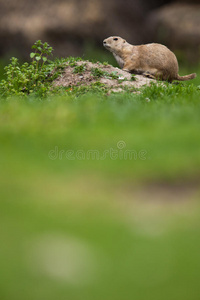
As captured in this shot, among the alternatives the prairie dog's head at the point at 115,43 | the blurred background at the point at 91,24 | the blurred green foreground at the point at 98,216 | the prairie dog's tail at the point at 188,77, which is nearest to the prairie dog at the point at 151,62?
the prairie dog's tail at the point at 188,77

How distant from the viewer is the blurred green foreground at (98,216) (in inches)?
86.0

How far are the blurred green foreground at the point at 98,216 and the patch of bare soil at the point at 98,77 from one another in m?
4.15

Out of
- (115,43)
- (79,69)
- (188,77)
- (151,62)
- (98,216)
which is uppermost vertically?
(115,43)

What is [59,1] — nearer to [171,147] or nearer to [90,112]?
[90,112]

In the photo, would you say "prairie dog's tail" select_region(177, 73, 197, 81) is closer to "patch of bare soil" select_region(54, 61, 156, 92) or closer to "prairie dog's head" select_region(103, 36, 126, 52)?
"patch of bare soil" select_region(54, 61, 156, 92)

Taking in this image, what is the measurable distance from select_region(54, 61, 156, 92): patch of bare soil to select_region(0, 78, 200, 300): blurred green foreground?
13.6 feet

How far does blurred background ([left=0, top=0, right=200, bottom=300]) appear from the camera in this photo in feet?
7.18

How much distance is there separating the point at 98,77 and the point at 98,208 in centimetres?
556

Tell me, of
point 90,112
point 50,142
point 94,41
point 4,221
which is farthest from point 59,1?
point 4,221

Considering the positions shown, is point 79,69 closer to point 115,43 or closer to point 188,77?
point 115,43

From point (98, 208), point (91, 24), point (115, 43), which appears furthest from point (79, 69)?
point (98, 208)

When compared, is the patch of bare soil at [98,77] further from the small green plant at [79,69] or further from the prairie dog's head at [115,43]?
the prairie dog's head at [115,43]

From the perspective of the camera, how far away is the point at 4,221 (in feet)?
7.97

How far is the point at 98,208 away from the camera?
8.21 ft
